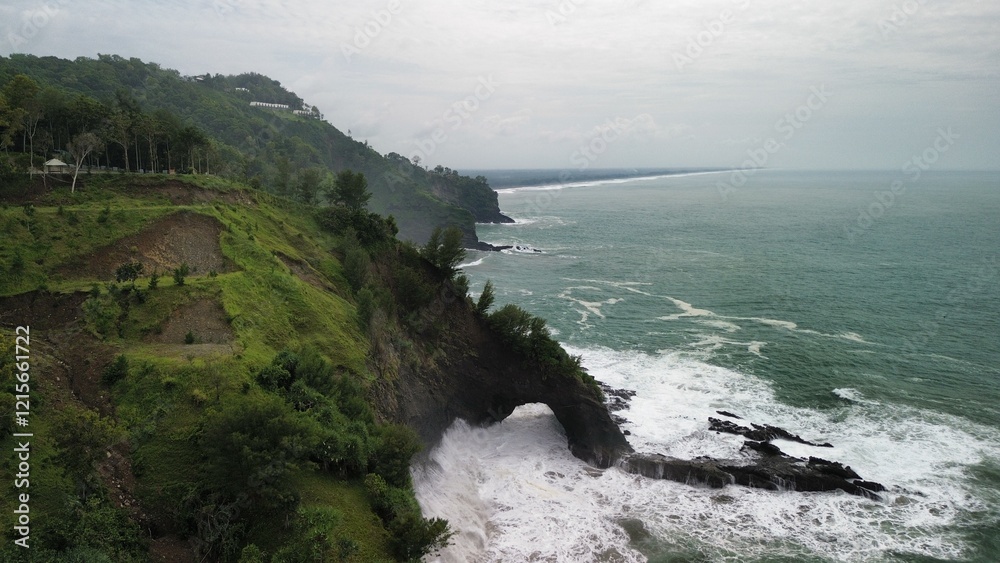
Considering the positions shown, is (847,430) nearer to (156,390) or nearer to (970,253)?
(156,390)

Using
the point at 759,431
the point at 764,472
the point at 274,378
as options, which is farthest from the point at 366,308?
the point at 759,431

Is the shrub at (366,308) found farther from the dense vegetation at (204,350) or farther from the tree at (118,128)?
the tree at (118,128)

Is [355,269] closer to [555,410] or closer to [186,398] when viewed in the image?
[555,410]

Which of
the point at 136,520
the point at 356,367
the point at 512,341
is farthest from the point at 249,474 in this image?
the point at 512,341

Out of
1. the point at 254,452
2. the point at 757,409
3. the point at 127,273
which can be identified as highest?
the point at 127,273

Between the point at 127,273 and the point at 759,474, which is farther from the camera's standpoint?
the point at 759,474
